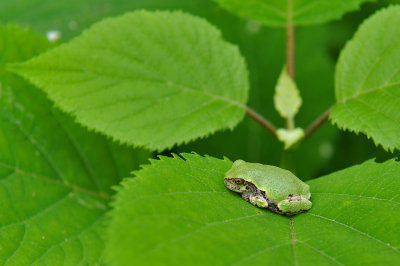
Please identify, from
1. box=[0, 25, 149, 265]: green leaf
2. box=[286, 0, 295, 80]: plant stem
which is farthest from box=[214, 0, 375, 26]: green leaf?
box=[0, 25, 149, 265]: green leaf

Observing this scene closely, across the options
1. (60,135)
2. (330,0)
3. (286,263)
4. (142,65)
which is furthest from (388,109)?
(60,135)

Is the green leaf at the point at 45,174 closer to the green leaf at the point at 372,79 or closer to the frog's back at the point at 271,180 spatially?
the frog's back at the point at 271,180

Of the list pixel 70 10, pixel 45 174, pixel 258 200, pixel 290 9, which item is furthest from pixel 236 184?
pixel 70 10

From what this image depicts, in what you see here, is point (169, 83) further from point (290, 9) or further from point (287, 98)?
point (290, 9)

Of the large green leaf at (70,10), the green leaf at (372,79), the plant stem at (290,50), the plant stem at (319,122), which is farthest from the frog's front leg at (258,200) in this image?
the large green leaf at (70,10)

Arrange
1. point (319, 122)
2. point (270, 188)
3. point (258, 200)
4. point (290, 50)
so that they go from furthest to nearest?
point (290, 50) → point (319, 122) → point (270, 188) → point (258, 200)

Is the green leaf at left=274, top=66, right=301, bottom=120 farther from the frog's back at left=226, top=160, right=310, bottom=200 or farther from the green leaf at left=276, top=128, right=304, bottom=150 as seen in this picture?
the frog's back at left=226, top=160, right=310, bottom=200
